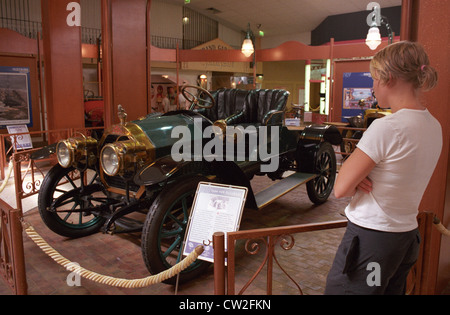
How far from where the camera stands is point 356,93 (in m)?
9.69

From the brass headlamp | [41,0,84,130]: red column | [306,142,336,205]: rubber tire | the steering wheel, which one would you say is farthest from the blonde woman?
[41,0,84,130]: red column

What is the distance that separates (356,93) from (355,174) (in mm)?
9118

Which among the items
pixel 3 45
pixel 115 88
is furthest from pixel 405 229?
pixel 3 45

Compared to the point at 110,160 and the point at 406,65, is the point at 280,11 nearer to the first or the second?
the point at 110,160

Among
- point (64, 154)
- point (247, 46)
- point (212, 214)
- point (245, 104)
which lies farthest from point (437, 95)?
point (247, 46)

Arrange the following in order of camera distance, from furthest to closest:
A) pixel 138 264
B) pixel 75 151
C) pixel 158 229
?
pixel 75 151 → pixel 138 264 → pixel 158 229

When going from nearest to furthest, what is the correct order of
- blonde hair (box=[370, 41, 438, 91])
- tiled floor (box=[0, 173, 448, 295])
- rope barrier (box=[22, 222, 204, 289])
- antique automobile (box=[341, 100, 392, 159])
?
1. blonde hair (box=[370, 41, 438, 91])
2. rope barrier (box=[22, 222, 204, 289])
3. tiled floor (box=[0, 173, 448, 295])
4. antique automobile (box=[341, 100, 392, 159])

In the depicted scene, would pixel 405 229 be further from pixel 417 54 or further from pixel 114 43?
pixel 114 43

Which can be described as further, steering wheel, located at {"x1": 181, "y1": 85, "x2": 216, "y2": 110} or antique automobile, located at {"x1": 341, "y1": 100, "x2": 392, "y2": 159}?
antique automobile, located at {"x1": 341, "y1": 100, "x2": 392, "y2": 159}

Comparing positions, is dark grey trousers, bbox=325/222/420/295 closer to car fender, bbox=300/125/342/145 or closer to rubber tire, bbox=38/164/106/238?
rubber tire, bbox=38/164/106/238

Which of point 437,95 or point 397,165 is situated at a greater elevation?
point 437,95

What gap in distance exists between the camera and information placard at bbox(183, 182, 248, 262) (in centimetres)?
240

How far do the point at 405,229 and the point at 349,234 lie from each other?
196 millimetres

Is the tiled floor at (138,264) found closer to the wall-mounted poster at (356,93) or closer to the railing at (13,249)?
the railing at (13,249)
